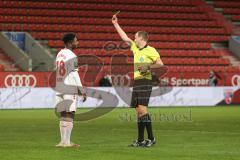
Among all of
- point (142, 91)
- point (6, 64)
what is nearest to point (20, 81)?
point (6, 64)

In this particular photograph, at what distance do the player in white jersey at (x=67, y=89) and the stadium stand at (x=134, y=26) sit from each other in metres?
22.7

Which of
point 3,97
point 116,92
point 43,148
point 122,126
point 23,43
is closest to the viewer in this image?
point 43,148

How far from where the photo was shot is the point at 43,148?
12586 millimetres

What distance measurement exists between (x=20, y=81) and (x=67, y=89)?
19.3 metres

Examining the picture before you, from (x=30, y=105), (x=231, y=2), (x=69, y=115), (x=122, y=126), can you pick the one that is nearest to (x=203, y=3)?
(x=231, y=2)

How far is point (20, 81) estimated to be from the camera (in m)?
32.0

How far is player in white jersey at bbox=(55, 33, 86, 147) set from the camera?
511 inches

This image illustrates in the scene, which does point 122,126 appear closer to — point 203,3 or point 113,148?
point 113,148

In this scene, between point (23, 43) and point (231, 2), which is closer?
point (23, 43)

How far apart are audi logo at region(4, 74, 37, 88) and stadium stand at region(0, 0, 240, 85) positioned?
4230 millimetres

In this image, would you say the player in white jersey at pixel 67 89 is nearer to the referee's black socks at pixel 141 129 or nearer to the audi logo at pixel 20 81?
the referee's black socks at pixel 141 129

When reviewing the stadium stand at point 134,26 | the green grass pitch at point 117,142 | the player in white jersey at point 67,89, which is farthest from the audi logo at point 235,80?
the player in white jersey at point 67,89

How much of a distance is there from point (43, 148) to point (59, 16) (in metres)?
28.1

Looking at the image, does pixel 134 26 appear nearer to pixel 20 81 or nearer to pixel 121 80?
pixel 121 80
